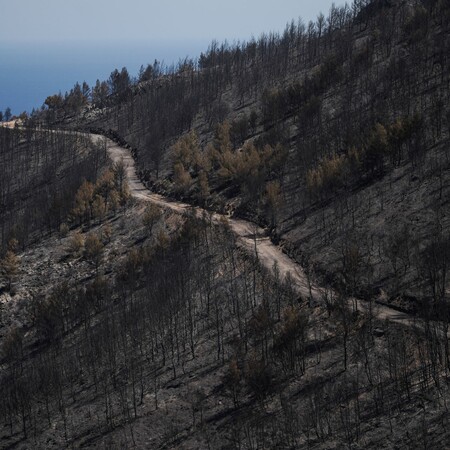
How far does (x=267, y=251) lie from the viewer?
7131 centimetres

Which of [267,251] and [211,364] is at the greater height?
[267,251]

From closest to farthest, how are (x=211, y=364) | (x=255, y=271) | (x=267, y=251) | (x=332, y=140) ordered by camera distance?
(x=211, y=364)
(x=255, y=271)
(x=267, y=251)
(x=332, y=140)

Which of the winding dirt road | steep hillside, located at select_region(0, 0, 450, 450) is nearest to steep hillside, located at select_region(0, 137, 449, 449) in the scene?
steep hillside, located at select_region(0, 0, 450, 450)

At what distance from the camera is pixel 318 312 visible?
185ft

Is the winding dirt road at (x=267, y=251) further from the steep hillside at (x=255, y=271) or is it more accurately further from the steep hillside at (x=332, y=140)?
the steep hillside at (x=332, y=140)

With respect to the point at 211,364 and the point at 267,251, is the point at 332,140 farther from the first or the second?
the point at 211,364

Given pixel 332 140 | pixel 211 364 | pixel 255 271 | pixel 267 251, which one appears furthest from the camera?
pixel 332 140

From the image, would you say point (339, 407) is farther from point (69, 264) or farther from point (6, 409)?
point (69, 264)

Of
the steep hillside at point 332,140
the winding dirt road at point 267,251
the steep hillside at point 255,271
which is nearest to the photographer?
the steep hillside at point 255,271

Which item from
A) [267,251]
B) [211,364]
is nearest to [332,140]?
[267,251]

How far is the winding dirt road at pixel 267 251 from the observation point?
181ft

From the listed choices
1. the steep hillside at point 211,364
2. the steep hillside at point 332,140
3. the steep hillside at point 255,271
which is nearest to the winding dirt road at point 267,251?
the steep hillside at point 255,271

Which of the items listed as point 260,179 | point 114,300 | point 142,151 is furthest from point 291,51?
point 114,300

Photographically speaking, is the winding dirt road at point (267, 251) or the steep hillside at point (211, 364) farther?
the winding dirt road at point (267, 251)
